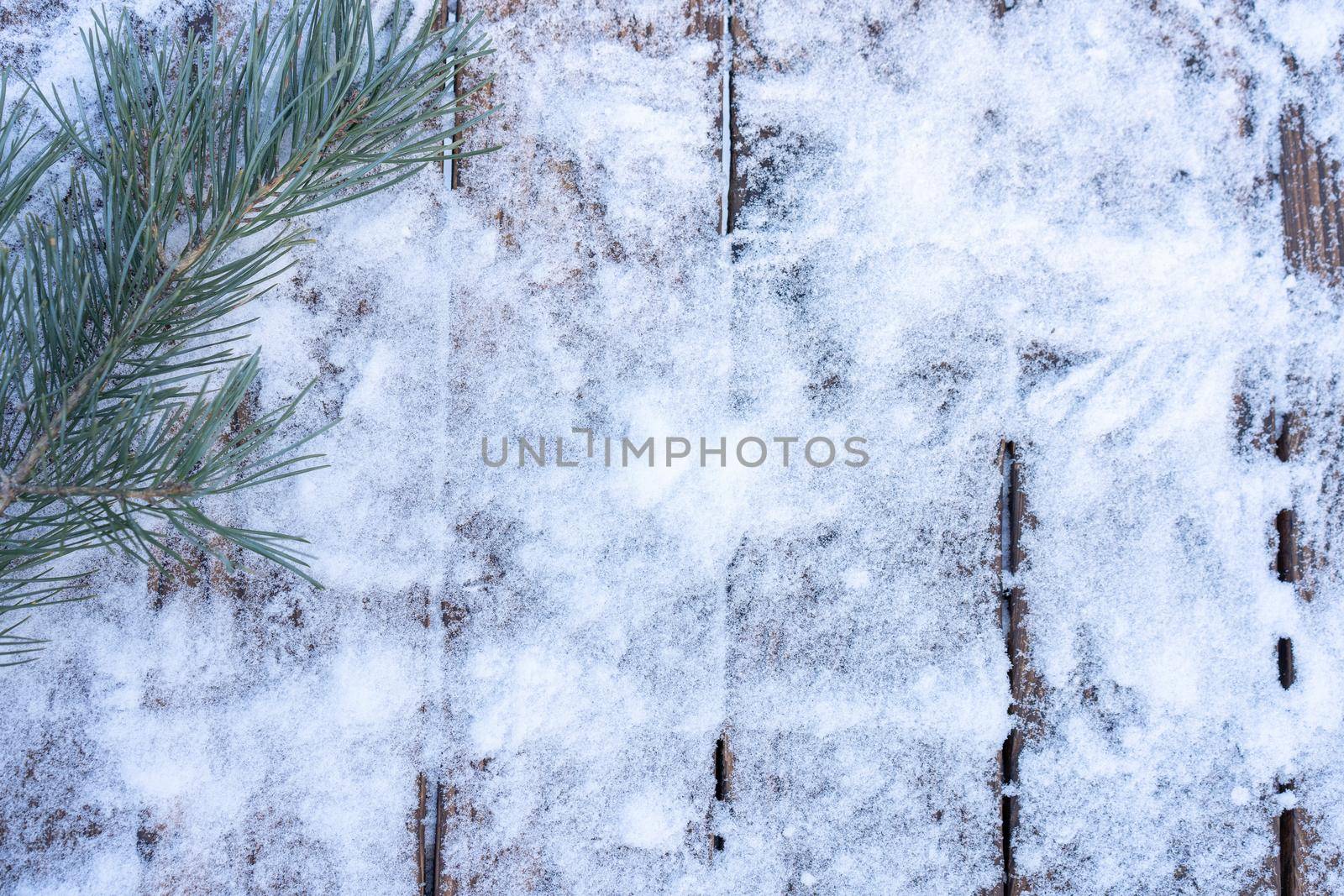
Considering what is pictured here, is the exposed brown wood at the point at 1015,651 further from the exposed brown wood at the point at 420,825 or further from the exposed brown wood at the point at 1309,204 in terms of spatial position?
the exposed brown wood at the point at 420,825

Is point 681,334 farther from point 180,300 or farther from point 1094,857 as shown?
point 1094,857

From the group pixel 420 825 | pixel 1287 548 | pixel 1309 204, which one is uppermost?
pixel 1309 204

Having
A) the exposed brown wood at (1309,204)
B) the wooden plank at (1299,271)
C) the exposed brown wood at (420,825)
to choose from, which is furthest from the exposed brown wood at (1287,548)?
the exposed brown wood at (420,825)

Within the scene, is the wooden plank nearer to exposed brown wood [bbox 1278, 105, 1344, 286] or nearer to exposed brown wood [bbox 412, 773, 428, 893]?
exposed brown wood [bbox 1278, 105, 1344, 286]

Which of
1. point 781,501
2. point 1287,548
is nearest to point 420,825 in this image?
point 781,501

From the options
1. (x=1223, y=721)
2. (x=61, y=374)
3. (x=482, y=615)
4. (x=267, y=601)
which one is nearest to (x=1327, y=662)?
(x=1223, y=721)

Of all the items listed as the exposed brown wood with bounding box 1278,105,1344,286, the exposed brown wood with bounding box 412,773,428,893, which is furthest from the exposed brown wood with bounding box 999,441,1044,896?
the exposed brown wood with bounding box 412,773,428,893

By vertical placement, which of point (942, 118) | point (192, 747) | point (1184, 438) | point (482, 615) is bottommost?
point (192, 747)

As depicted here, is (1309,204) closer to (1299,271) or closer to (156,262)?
(1299,271)
